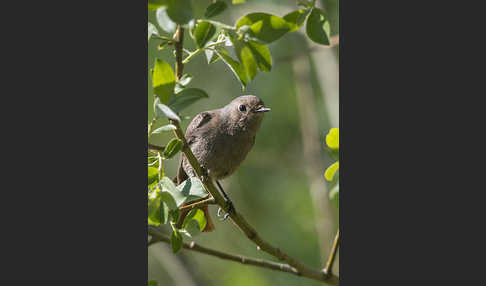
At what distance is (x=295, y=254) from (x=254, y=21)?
330cm

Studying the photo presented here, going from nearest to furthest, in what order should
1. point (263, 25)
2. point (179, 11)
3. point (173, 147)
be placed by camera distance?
point (179, 11)
point (263, 25)
point (173, 147)

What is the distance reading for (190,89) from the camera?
7.44 feet

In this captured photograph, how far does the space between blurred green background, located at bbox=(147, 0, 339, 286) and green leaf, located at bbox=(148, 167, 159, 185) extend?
1.48 m

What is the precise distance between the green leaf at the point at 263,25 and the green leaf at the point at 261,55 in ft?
0.26

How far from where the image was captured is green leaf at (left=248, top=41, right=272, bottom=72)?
2.31 meters

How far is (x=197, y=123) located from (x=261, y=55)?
5.86ft

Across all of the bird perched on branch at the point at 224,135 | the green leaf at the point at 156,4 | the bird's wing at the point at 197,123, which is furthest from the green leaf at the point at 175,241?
the bird's wing at the point at 197,123

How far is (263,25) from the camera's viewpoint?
87.6 inches

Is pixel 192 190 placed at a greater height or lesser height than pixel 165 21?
lesser

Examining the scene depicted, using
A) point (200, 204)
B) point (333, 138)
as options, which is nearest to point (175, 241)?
point (200, 204)

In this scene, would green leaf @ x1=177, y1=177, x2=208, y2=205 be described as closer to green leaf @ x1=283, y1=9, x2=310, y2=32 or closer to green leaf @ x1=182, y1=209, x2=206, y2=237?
green leaf @ x1=182, y1=209, x2=206, y2=237

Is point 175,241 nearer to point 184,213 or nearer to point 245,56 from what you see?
point 184,213

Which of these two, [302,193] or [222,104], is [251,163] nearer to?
[302,193]
